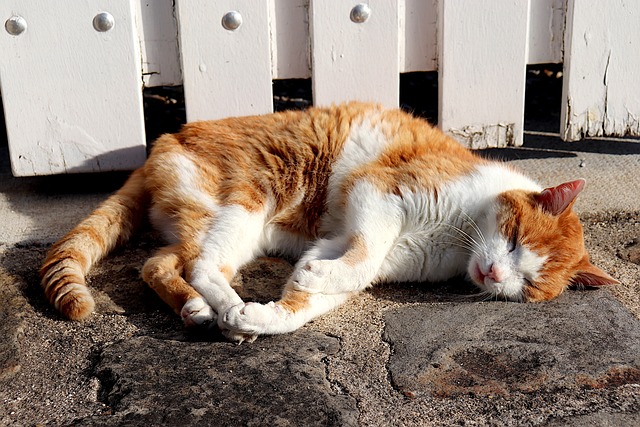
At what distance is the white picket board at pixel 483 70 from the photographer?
11.8 feet

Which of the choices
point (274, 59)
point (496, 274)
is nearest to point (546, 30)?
point (274, 59)

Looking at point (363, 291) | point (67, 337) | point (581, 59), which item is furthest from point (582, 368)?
point (581, 59)

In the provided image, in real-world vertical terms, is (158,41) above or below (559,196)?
above

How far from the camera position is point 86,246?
9.21 ft

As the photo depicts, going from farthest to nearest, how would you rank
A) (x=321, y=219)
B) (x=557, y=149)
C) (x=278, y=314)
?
(x=557, y=149) → (x=321, y=219) → (x=278, y=314)

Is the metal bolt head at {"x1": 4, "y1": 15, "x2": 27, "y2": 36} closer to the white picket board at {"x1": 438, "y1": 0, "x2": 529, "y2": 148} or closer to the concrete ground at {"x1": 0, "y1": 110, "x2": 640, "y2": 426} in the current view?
the concrete ground at {"x1": 0, "y1": 110, "x2": 640, "y2": 426}

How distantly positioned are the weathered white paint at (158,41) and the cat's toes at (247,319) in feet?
5.30

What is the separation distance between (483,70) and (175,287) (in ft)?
6.48

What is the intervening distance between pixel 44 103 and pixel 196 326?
63.8 inches

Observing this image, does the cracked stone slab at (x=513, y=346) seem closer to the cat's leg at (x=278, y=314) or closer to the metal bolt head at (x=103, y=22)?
the cat's leg at (x=278, y=314)

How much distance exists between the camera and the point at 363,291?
9.39 feet

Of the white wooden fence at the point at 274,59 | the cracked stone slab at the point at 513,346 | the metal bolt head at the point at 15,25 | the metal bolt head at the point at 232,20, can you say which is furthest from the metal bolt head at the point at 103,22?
the cracked stone slab at the point at 513,346

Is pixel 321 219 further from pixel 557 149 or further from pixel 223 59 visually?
pixel 557 149

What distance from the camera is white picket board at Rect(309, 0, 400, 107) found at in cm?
354
